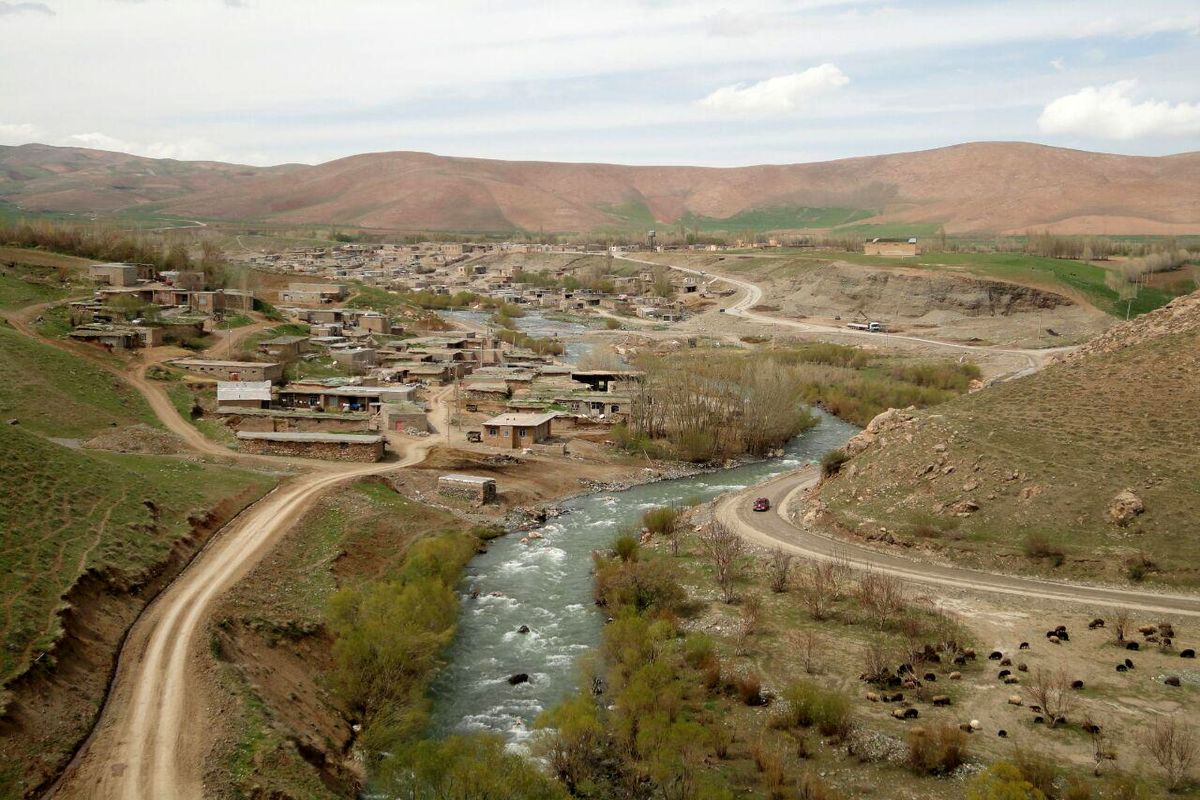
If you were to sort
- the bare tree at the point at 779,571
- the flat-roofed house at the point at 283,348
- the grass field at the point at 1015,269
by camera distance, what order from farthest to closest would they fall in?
the grass field at the point at 1015,269, the flat-roofed house at the point at 283,348, the bare tree at the point at 779,571

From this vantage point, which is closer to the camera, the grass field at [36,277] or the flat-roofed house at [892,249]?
the grass field at [36,277]

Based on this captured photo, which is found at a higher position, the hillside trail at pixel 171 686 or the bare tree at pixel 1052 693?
the hillside trail at pixel 171 686

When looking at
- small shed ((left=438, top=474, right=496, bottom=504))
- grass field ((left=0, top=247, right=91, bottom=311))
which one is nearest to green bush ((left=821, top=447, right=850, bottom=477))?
small shed ((left=438, top=474, right=496, bottom=504))

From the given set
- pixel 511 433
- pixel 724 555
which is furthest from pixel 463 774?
pixel 511 433

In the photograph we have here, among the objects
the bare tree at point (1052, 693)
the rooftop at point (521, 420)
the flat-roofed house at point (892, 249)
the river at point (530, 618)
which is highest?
the flat-roofed house at point (892, 249)

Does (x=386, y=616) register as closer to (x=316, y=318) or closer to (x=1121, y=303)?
(x=316, y=318)

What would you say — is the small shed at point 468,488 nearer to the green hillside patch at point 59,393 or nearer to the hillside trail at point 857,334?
the green hillside patch at point 59,393

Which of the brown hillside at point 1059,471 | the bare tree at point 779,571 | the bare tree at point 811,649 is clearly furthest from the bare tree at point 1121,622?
the bare tree at point 779,571
